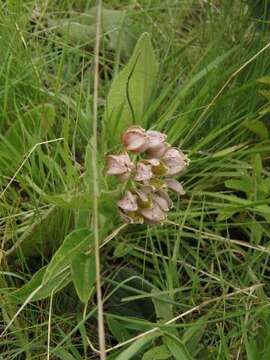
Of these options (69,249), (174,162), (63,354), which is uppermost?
(174,162)

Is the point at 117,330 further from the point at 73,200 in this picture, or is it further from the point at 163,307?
the point at 73,200

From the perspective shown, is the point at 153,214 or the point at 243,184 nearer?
the point at 153,214

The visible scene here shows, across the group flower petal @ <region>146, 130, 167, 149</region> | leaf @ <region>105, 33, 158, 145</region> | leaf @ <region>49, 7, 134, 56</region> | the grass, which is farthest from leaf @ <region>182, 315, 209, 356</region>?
leaf @ <region>49, 7, 134, 56</region>

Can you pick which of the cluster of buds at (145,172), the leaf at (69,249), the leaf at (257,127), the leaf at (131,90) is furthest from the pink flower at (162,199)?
the leaf at (257,127)

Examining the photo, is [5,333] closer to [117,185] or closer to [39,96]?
[117,185]

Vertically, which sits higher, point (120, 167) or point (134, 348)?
point (120, 167)

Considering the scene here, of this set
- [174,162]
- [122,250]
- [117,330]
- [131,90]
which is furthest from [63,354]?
[131,90]

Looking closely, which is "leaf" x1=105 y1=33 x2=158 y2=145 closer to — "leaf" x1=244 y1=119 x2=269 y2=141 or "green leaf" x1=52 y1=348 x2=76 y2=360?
"leaf" x1=244 y1=119 x2=269 y2=141
